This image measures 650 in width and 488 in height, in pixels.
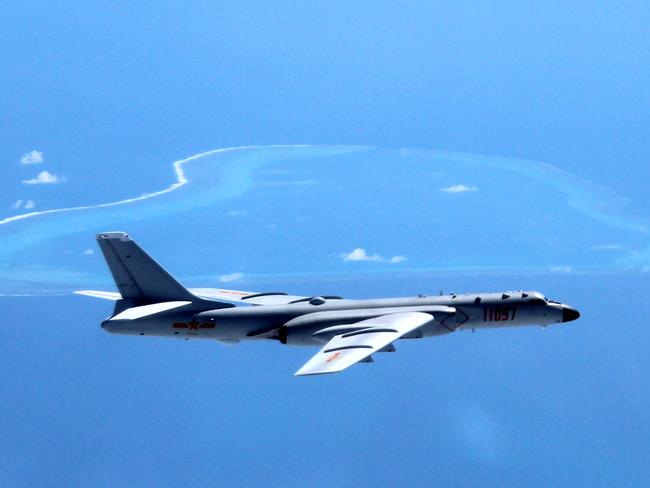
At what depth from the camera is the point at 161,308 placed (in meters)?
52.4

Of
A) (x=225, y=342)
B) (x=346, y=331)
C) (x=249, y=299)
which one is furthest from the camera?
(x=249, y=299)

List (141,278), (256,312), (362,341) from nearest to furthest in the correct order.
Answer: (362,341), (256,312), (141,278)

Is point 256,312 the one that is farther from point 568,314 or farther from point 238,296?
point 568,314

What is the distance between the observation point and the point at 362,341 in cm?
4700

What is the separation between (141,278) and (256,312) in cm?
650

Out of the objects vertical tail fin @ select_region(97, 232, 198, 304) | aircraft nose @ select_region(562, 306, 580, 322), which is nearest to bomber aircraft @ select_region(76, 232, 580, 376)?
vertical tail fin @ select_region(97, 232, 198, 304)

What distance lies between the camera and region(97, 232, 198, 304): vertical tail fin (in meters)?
53.4

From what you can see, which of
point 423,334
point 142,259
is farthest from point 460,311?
point 142,259

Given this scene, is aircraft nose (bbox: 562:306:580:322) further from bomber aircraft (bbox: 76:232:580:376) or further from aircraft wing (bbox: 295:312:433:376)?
aircraft wing (bbox: 295:312:433:376)

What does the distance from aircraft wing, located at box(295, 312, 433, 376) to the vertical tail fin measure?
32.3 feet

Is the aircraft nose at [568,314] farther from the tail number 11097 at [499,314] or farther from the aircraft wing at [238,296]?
the aircraft wing at [238,296]

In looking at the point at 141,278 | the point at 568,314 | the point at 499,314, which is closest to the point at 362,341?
the point at 499,314

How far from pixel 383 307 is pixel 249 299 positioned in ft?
30.3

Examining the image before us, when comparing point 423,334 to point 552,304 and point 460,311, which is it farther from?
point 552,304
